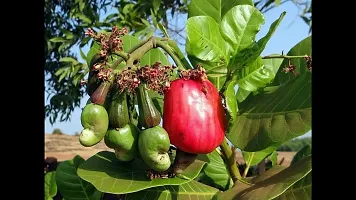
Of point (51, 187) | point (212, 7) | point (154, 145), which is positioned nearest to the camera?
point (154, 145)

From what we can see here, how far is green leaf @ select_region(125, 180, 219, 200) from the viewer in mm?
816

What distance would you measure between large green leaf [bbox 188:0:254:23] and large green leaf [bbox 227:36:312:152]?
15 cm

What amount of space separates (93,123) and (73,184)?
1.52 feet

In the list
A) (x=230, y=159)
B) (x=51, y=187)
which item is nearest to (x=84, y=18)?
(x=51, y=187)

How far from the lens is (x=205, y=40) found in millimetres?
789

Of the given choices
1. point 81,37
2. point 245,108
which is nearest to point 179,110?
point 245,108

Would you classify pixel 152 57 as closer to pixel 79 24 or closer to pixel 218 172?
pixel 218 172

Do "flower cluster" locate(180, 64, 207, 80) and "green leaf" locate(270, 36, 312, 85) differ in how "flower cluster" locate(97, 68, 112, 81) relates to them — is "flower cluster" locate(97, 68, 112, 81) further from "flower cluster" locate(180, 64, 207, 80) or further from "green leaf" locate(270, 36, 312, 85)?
"green leaf" locate(270, 36, 312, 85)

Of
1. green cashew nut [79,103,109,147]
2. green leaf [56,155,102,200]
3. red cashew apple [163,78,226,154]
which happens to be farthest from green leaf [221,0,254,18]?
green leaf [56,155,102,200]

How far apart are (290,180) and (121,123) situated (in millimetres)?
232

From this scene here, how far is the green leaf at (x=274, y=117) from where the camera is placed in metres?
0.76

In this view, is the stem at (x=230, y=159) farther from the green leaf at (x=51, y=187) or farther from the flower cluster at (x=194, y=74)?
the green leaf at (x=51, y=187)

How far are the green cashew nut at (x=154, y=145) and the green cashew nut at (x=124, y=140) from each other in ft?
0.05

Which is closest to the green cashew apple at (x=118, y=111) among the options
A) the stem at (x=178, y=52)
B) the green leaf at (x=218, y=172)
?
the stem at (x=178, y=52)
